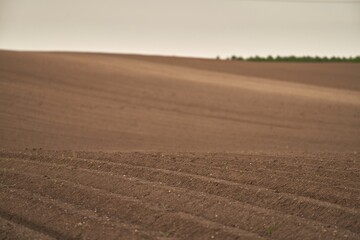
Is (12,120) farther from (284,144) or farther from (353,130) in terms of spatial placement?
(353,130)

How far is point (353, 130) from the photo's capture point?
1634 cm

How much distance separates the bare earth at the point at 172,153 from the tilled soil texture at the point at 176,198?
0.05 ft

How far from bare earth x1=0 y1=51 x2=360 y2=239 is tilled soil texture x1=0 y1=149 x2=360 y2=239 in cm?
2

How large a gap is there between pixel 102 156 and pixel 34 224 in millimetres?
2022

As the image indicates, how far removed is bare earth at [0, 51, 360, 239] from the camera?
495 centimetres

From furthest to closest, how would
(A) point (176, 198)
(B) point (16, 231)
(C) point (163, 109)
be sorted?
(C) point (163, 109), (A) point (176, 198), (B) point (16, 231)

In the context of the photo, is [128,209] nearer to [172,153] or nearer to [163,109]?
[172,153]

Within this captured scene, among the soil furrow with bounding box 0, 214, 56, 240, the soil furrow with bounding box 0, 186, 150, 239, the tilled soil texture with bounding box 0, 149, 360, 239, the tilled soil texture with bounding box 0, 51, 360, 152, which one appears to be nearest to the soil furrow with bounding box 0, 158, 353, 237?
the tilled soil texture with bounding box 0, 149, 360, 239

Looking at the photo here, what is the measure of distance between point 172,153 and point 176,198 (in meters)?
1.81

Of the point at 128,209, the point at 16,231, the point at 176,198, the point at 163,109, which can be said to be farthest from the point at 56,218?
the point at 163,109

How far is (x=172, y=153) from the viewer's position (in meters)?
7.14

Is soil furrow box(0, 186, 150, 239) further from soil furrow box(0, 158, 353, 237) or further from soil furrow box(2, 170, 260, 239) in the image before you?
soil furrow box(0, 158, 353, 237)

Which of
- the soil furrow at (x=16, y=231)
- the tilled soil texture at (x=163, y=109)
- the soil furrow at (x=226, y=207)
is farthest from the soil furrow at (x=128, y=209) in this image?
the tilled soil texture at (x=163, y=109)

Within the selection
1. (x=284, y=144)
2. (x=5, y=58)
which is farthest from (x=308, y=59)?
(x=284, y=144)
